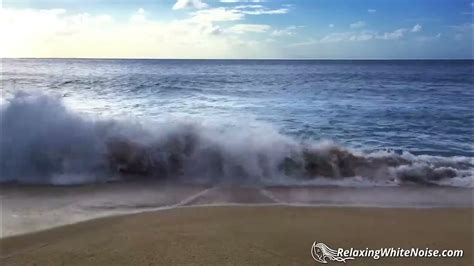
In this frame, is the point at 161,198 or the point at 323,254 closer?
the point at 323,254

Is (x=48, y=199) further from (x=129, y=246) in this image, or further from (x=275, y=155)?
(x=275, y=155)

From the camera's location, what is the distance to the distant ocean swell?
6.00 metres

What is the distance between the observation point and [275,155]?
258 inches

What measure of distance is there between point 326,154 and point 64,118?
4268mm

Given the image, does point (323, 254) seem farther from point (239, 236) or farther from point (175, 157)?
point (175, 157)

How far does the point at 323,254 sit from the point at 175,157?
11.3 ft

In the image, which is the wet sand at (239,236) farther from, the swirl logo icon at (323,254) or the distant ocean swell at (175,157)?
the distant ocean swell at (175,157)

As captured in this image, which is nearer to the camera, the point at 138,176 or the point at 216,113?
the point at 138,176

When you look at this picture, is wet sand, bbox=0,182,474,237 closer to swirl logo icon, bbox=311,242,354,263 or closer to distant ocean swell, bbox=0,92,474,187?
distant ocean swell, bbox=0,92,474,187

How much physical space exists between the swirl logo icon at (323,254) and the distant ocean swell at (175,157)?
2.16 metres

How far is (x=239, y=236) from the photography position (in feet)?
12.6

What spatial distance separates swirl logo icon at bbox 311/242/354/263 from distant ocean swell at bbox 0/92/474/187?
2165 mm

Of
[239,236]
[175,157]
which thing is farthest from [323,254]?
[175,157]

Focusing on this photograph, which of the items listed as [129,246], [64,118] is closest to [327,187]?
[129,246]
